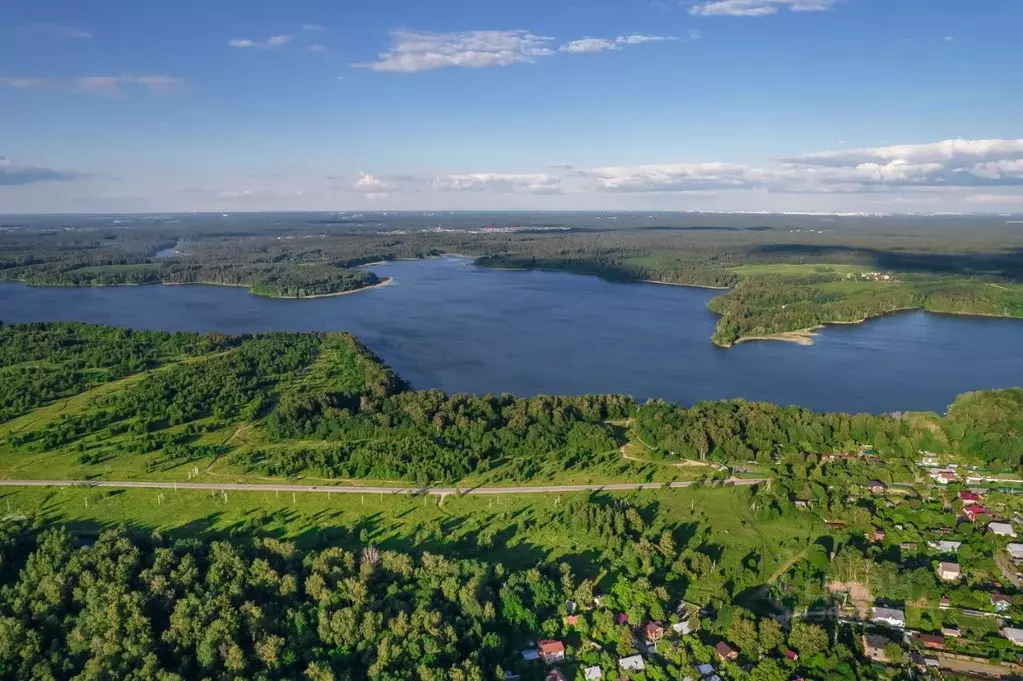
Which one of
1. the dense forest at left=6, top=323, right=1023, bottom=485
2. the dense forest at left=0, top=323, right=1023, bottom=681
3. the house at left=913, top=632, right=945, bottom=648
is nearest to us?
the dense forest at left=0, top=323, right=1023, bottom=681

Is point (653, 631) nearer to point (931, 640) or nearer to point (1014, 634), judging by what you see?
point (931, 640)

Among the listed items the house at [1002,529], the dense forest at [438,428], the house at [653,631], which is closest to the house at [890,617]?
the house at [653,631]

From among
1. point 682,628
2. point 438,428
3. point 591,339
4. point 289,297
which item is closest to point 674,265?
point 591,339

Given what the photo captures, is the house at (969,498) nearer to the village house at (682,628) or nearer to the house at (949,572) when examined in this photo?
the house at (949,572)

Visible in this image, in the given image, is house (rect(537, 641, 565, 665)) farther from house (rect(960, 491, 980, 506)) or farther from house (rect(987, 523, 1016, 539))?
house (rect(960, 491, 980, 506))

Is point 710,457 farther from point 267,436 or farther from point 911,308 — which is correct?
point 911,308

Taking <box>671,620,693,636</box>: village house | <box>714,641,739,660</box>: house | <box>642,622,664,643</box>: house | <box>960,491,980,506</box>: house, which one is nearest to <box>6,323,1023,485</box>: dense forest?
<box>960,491,980,506</box>: house
